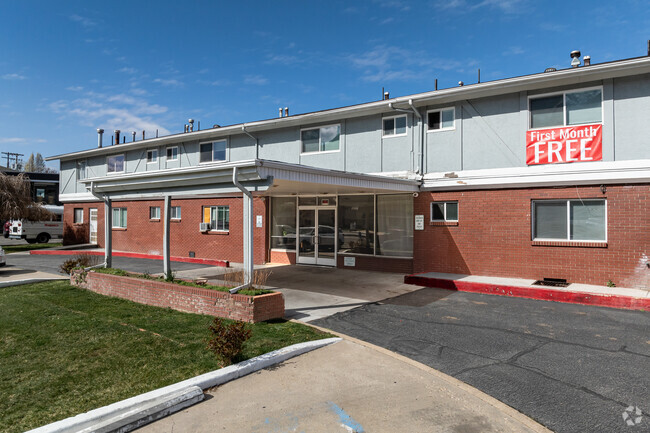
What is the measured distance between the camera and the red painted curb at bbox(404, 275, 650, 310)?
8992 millimetres

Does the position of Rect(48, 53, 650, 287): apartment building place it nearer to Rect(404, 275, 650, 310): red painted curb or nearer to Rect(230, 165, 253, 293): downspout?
Rect(230, 165, 253, 293): downspout

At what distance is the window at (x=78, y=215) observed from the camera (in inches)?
1003

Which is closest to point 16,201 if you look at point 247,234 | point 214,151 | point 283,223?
point 214,151

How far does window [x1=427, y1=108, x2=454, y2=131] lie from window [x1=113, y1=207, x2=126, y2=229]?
17970 millimetres

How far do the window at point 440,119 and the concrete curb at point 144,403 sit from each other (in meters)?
9.92

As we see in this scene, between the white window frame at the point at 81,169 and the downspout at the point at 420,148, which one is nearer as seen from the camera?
the downspout at the point at 420,148

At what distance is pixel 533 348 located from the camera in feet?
20.5

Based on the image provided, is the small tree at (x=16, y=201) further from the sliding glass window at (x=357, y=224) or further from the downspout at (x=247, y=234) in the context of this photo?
the downspout at (x=247, y=234)

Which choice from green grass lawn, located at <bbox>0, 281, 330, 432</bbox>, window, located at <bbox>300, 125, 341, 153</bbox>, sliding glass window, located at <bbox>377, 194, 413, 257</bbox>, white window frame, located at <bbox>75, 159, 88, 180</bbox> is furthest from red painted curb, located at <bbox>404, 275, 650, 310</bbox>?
white window frame, located at <bbox>75, 159, 88, 180</bbox>

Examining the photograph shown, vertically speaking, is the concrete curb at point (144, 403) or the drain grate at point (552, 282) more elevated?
the drain grate at point (552, 282)

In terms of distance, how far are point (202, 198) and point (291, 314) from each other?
12.5 m

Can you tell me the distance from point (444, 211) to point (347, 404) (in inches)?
377

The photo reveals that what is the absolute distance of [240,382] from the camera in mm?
4926

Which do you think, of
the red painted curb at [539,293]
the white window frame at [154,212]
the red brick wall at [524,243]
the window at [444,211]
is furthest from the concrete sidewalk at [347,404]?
the white window frame at [154,212]
